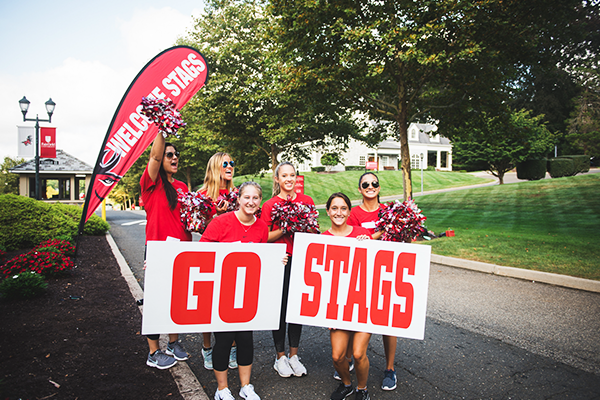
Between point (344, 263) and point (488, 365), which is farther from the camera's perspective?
point (488, 365)

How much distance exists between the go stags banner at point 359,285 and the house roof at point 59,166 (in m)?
40.6

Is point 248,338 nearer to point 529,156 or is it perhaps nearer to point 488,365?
point 488,365

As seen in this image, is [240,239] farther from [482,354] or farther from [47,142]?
[47,142]

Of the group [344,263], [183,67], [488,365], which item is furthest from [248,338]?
[183,67]

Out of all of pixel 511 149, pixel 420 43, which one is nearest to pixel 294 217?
pixel 420 43

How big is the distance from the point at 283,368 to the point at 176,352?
121 centimetres

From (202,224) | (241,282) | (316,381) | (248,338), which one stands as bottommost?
(316,381)

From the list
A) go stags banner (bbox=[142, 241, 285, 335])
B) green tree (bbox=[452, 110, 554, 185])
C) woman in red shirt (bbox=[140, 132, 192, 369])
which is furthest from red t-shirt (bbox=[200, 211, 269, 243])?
green tree (bbox=[452, 110, 554, 185])

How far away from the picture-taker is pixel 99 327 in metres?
4.59

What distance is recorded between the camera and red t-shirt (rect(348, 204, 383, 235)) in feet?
11.7

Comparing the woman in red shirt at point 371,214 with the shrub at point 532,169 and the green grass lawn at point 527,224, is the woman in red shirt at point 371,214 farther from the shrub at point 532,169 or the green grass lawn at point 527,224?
the shrub at point 532,169

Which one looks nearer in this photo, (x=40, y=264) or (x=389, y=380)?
(x=389, y=380)

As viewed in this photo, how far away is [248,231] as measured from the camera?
3381 millimetres

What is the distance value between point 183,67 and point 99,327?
4959 mm
